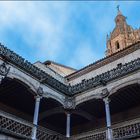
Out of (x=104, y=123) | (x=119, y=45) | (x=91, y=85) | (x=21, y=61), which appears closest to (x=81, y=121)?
(x=104, y=123)

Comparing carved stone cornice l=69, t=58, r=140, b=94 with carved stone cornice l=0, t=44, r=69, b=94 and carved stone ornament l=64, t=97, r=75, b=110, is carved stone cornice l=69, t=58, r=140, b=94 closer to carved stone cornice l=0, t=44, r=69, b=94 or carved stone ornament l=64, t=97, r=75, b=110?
carved stone ornament l=64, t=97, r=75, b=110

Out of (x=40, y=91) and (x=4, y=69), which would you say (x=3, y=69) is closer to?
(x=4, y=69)

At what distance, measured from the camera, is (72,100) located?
1814cm

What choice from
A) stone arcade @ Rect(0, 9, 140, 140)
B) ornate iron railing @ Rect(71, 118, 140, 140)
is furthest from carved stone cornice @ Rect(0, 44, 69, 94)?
ornate iron railing @ Rect(71, 118, 140, 140)

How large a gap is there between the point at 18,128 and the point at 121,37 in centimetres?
3818

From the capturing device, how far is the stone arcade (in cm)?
1407

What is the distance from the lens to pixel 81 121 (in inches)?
823

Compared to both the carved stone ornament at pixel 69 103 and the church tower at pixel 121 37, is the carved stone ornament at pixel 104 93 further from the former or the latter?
the church tower at pixel 121 37

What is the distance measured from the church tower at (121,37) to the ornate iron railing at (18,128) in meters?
33.7

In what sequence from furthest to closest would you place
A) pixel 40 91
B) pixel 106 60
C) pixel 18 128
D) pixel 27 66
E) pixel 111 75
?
1. pixel 106 60
2. pixel 111 75
3. pixel 40 91
4. pixel 27 66
5. pixel 18 128

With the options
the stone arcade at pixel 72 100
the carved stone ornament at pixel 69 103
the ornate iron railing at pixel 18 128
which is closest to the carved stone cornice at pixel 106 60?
the stone arcade at pixel 72 100

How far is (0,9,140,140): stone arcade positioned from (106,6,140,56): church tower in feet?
85.6

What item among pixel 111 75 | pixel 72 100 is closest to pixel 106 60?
pixel 111 75

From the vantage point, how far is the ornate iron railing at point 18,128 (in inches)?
503
